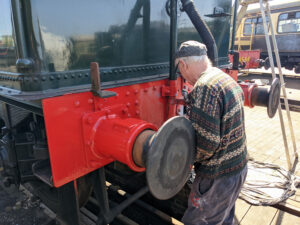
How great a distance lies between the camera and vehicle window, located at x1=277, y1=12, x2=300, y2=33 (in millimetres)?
10523

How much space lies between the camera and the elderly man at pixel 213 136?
4.57ft

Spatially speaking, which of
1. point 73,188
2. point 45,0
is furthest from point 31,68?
point 73,188

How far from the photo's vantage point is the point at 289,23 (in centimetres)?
1086

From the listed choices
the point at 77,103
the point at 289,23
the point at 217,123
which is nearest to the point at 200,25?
the point at 217,123

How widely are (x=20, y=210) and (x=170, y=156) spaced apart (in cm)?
229

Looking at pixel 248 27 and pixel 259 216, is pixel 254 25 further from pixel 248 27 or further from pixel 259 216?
pixel 259 216

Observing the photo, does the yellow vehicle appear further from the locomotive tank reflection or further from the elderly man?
the elderly man

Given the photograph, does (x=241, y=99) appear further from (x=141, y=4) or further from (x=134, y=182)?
(x=134, y=182)

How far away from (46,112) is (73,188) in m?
0.71

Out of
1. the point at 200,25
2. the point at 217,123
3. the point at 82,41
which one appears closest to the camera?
the point at 217,123

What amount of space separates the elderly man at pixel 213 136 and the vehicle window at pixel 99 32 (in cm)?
47

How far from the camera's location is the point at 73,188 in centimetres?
172

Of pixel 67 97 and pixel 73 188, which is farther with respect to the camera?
pixel 73 188

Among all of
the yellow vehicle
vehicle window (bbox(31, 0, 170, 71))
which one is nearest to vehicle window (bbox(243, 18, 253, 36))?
the yellow vehicle
